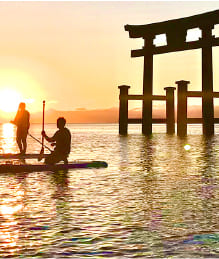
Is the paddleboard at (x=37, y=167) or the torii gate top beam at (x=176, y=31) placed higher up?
the torii gate top beam at (x=176, y=31)

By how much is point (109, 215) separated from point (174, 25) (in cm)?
2073

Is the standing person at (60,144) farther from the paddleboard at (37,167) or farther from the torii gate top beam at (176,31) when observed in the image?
the torii gate top beam at (176,31)

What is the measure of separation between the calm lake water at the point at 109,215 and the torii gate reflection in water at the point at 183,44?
14243 mm

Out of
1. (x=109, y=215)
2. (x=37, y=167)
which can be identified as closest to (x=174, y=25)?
(x=37, y=167)

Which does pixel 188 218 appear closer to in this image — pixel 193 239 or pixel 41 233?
pixel 193 239

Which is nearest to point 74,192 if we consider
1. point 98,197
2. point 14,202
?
point 98,197

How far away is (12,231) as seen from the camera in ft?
20.4

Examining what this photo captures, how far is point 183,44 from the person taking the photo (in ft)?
86.6

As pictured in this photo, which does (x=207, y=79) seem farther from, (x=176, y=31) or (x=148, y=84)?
(x=148, y=84)

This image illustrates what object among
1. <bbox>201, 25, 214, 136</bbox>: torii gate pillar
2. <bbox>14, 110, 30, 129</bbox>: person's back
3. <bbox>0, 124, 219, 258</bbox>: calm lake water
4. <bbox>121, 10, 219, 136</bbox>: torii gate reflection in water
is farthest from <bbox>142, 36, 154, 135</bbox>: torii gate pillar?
<bbox>0, 124, 219, 258</bbox>: calm lake water

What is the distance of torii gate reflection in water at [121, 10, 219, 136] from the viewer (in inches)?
1006

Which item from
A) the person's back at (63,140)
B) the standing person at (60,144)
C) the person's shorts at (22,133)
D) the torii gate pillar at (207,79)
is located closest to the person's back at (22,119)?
the person's shorts at (22,133)

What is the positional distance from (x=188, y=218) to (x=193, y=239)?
1.09 meters

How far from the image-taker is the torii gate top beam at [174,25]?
2534cm
